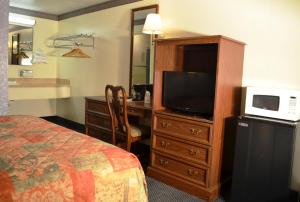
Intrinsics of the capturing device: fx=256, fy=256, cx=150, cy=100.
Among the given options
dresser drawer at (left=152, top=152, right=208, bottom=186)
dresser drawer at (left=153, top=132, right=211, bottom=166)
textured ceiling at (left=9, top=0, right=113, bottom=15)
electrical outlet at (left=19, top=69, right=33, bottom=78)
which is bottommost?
dresser drawer at (left=152, top=152, right=208, bottom=186)

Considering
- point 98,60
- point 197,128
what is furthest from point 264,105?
point 98,60

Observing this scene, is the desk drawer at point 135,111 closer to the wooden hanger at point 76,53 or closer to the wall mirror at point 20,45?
the wooden hanger at point 76,53

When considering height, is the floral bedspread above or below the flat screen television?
below

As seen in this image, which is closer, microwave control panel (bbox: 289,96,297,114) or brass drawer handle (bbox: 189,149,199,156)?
microwave control panel (bbox: 289,96,297,114)

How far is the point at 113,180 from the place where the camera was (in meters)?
1.36

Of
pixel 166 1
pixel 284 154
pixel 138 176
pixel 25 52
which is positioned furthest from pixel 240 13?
pixel 25 52

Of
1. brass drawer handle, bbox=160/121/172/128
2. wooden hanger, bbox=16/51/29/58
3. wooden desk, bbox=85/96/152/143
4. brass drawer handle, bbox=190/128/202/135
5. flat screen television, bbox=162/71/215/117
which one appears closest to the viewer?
brass drawer handle, bbox=190/128/202/135

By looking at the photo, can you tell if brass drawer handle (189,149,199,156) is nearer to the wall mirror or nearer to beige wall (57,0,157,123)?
beige wall (57,0,157,123)

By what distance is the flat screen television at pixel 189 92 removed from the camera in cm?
251

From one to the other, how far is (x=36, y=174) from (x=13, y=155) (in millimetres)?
251

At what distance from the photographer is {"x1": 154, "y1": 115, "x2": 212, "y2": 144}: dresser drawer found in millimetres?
2357

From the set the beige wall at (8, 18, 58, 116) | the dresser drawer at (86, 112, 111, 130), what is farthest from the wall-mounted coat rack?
the dresser drawer at (86, 112, 111, 130)

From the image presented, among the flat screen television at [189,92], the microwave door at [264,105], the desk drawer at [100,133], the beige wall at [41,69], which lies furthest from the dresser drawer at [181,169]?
the beige wall at [41,69]

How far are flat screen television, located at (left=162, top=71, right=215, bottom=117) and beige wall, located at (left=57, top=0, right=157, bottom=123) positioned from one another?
122 centimetres
